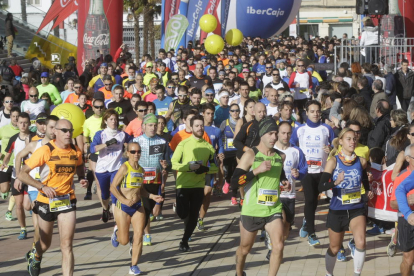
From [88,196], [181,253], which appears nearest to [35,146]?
[181,253]

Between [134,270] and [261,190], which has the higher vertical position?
[261,190]

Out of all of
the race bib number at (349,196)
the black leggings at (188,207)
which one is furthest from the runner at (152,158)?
the race bib number at (349,196)

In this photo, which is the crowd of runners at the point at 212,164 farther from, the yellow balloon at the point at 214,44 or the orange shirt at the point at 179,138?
the yellow balloon at the point at 214,44

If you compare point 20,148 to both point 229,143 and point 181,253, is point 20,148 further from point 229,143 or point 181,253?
point 229,143

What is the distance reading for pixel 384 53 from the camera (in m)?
19.2

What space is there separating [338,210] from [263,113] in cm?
301

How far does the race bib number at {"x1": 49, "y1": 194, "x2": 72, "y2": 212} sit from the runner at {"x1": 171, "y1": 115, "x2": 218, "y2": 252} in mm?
2087

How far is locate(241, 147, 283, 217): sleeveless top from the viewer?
748 cm

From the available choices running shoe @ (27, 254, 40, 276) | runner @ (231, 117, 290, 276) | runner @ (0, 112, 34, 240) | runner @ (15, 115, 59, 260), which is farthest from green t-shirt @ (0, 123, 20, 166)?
runner @ (231, 117, 290, 276)

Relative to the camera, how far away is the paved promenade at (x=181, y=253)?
8.66 metres

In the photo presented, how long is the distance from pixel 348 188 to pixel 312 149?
235cm

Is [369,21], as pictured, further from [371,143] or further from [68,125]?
[68,125]

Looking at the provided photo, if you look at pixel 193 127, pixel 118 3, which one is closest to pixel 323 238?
pixel 193 127

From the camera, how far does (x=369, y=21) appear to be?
2141 cm
